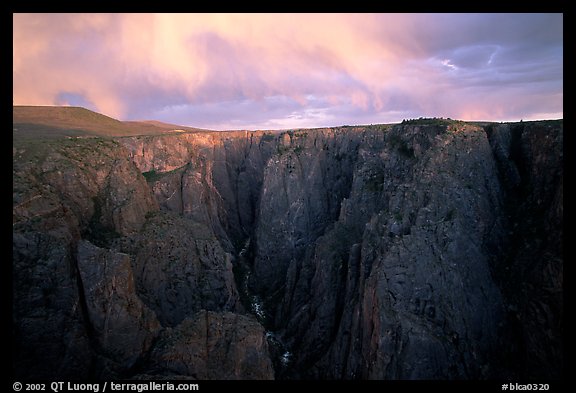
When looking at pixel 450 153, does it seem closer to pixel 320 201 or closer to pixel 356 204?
pixel 356 204

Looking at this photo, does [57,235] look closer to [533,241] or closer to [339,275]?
[339,275]

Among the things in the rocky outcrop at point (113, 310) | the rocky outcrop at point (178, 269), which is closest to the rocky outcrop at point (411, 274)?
the rocky outcrop at point (178, 269)

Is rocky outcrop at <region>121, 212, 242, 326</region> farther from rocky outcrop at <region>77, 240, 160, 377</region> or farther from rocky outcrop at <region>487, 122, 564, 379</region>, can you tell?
rocky outcrop at <region>487, 122, 564, 379</region>

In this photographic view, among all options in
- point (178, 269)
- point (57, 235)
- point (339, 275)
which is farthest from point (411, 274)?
point (57, 235)

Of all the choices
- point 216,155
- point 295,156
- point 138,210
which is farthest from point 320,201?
point 138,210

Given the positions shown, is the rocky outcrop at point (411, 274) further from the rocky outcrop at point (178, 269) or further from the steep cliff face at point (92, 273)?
the steep cliff face at point (92, 273)

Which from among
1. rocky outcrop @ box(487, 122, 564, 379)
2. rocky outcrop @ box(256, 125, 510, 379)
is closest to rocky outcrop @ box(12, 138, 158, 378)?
rocky outcrop @ box(256, 125, 510, 379)
